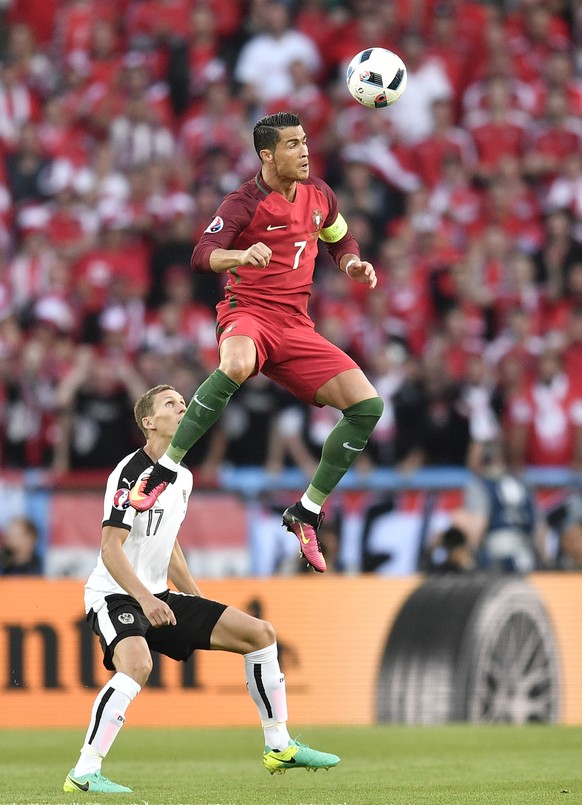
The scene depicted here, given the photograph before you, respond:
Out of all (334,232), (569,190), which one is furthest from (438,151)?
(334,232)

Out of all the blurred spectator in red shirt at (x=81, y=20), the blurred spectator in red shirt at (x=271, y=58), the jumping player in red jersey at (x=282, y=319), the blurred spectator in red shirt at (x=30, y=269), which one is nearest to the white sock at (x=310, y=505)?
the jumping player in red jersey at (x=282, y=319)

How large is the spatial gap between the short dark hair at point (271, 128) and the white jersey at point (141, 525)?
1778 mm

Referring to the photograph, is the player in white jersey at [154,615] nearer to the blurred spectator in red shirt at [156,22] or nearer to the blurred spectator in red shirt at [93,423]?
the blurred spectator in red shirt at [93,423]

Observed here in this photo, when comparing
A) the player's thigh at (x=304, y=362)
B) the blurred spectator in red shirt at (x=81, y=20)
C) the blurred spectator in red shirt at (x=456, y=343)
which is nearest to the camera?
the player's thigh at (x=304, y=362)

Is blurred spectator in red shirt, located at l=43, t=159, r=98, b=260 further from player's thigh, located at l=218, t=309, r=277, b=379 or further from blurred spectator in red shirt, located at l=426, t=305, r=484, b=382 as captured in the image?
player's thigh, located at l=218, t=309, r=277, b=379

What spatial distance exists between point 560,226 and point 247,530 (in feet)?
16.4

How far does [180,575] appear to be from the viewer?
8.59 meters

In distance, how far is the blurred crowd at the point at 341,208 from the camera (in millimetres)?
13930

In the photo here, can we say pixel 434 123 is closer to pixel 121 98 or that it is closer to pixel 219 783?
pixel 121 98

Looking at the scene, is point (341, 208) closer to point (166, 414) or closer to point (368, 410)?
point (166, 414)

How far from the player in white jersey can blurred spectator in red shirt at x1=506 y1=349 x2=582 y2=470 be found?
609cm

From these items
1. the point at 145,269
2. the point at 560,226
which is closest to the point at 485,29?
the point at 560,226

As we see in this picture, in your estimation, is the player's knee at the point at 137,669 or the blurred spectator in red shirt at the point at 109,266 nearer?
the player's knee at the point at 137,669

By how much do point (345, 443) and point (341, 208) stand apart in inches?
309
